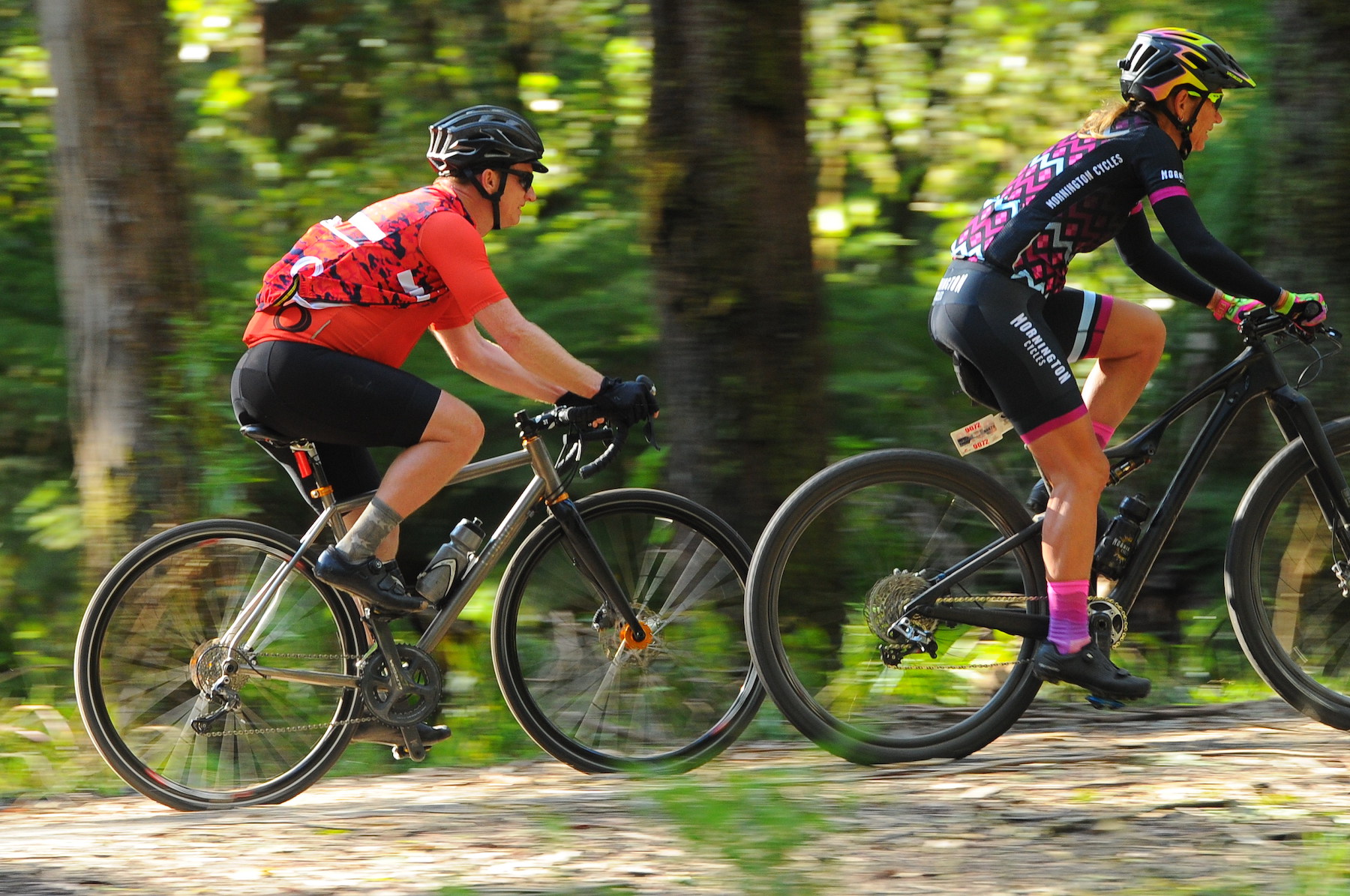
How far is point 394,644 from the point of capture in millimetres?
4391

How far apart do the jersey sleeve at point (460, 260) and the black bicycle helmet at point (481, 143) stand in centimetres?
23

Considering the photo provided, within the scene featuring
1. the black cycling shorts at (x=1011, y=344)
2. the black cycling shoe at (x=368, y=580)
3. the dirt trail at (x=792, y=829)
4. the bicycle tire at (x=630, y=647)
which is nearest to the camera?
the dirt trail at (x=792, y=829)

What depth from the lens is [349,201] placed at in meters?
7.68

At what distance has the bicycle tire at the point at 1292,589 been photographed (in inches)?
172

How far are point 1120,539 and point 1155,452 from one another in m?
0.31

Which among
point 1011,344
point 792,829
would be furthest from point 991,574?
point 792,829

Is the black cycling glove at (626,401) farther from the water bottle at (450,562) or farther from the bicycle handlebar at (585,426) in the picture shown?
the water bottle at (450,562)

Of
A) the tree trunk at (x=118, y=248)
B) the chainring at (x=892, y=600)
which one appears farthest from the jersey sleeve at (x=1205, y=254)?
the tree trunk at (x=118, y=248)

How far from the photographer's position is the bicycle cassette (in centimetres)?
434

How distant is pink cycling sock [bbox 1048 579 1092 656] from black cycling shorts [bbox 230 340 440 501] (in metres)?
2.11

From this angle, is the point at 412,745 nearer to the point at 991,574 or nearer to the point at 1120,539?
the point at 991,574

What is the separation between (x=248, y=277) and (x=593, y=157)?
233cm

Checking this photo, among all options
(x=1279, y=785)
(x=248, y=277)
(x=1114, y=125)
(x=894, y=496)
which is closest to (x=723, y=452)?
(x=894, y=496)

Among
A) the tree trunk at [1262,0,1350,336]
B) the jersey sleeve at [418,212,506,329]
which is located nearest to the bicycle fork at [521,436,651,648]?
the jersey sleeve at [418,212,506,329]
